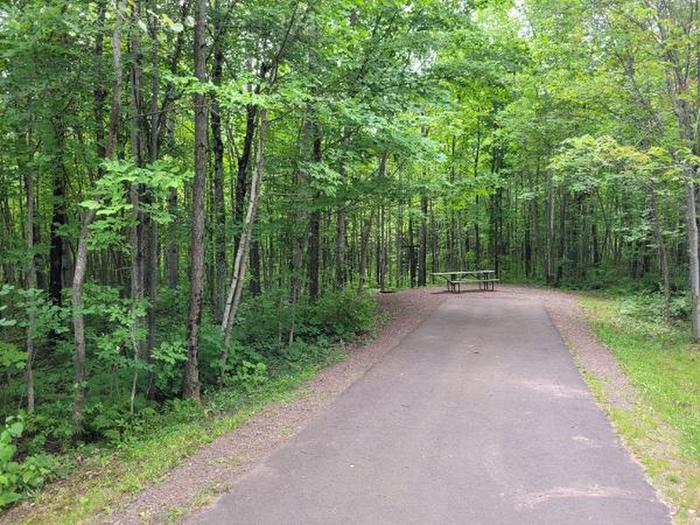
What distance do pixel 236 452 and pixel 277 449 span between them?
45 centimetres

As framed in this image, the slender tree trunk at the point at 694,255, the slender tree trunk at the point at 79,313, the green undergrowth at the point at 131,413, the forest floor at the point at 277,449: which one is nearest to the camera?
the forest floor at the point at 277,449

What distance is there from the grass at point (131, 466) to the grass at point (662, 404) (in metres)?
4.38

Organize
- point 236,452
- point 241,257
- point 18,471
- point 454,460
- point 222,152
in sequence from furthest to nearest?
1. point 222,152
2. point 241,257
3. point 236,452
4. point 18,471
5. point 454,460

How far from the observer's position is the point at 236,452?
5234 mm

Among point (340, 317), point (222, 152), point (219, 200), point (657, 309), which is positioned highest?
point (222, 152)

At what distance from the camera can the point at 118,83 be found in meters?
6.01

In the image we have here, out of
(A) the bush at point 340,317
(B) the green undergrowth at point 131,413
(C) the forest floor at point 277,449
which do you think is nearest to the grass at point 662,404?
(C) the forest floor at point 277,449

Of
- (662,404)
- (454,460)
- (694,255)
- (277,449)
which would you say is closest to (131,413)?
(277,449)

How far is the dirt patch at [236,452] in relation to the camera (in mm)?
4163

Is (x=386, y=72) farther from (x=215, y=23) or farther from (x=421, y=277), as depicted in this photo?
(x=421, y=277)

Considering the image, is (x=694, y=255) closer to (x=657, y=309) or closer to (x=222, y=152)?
(x=657, y=309)

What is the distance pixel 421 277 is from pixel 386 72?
15368mm

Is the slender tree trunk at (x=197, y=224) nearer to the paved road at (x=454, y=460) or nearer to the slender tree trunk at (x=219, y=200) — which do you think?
the slender tree trunk at (x=219, y=200)

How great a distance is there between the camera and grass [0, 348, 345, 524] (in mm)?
4402
